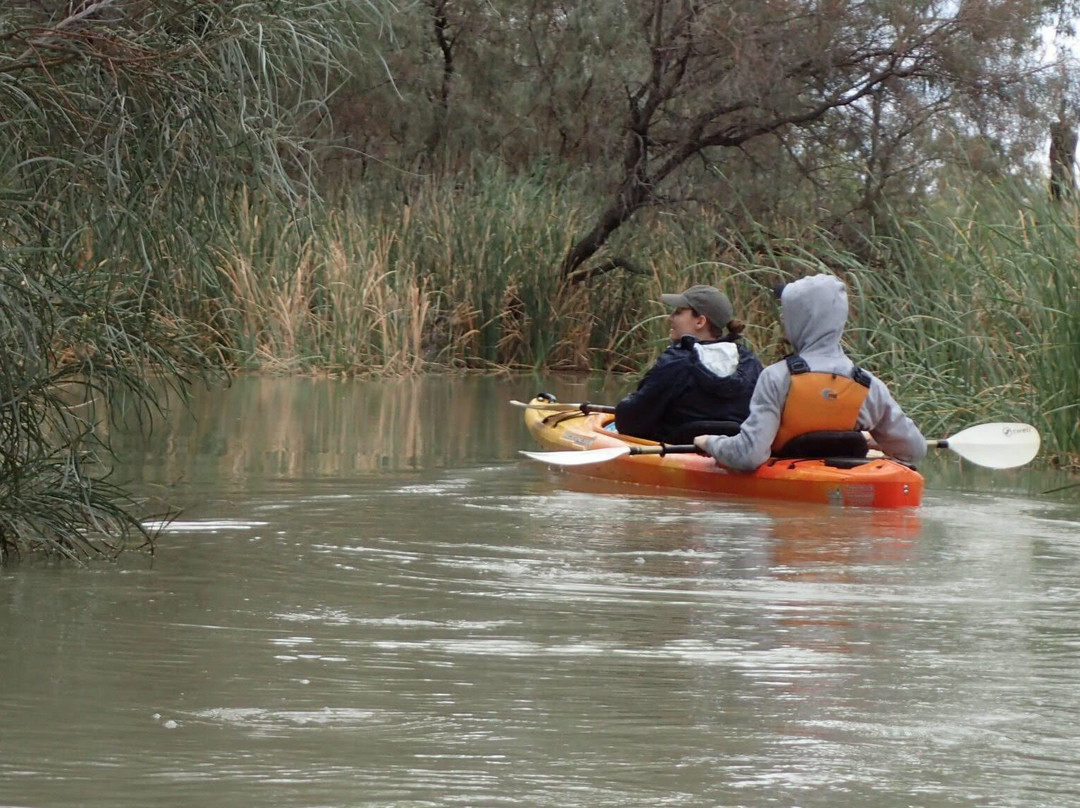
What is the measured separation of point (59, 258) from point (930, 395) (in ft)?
22.3

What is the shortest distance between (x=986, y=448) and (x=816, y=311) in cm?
131

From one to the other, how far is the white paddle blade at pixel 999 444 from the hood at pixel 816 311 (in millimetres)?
1017

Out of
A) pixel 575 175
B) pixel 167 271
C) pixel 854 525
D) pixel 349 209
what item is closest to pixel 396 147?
pixel 575 175

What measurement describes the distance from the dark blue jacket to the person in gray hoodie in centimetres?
79

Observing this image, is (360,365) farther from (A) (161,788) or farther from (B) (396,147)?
(A) (161,788)

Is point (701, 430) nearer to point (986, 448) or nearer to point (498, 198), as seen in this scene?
point (986, 448)

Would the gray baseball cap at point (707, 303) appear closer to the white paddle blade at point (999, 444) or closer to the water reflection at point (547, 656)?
the white paddle blade at point (999, 444)

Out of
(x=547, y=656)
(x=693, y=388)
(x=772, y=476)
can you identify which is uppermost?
(x=693, y=388)

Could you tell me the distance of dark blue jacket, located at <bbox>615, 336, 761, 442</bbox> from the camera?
10.1 m

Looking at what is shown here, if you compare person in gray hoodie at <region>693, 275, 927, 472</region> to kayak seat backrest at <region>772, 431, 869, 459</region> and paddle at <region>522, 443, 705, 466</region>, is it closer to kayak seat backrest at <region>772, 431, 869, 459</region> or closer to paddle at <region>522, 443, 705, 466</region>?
kayak seat backrest at <region>772, 431, 869, 459</region>

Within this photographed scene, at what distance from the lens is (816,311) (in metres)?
9.07

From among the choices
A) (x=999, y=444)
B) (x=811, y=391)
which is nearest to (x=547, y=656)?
→ (x=811, y=391)

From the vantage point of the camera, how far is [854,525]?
837 centimetres

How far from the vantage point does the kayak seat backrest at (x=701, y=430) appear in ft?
33.1
